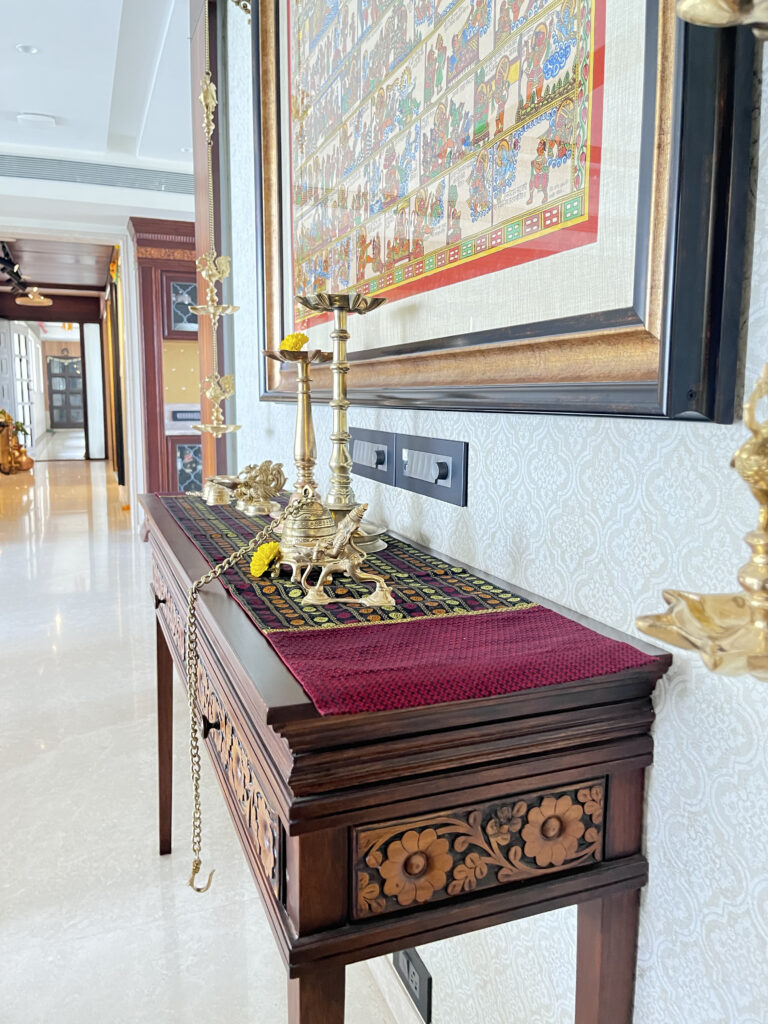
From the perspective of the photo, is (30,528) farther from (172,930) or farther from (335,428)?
(335,428)

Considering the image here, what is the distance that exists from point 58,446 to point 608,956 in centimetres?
2041

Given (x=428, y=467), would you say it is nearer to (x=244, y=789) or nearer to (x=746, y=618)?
(x=244, y=789)

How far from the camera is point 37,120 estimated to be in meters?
4.80

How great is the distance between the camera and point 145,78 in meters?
4.37

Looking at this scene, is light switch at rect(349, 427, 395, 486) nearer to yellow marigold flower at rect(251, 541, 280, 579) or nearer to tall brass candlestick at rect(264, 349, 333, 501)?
tall brass candlestick at rect(264, 349, 333, 501)

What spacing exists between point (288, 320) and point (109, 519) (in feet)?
20.6

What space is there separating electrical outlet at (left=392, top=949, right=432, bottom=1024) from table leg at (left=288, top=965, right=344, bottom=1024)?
2.77 ft

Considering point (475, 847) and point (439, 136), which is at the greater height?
point (439, 136)

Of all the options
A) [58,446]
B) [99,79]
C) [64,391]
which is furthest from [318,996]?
[64,391]

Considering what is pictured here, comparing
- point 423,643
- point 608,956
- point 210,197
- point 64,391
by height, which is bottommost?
point 608,956

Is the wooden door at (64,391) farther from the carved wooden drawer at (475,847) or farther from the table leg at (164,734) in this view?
the carved wooden drawer at (475,847)

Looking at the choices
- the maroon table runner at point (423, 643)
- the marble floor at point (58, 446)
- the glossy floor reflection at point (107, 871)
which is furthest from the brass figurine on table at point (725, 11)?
the marble floor at point (58, 446)

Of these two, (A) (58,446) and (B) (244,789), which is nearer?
(B) (244,789)

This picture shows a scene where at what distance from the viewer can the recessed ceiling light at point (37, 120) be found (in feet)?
15.6
